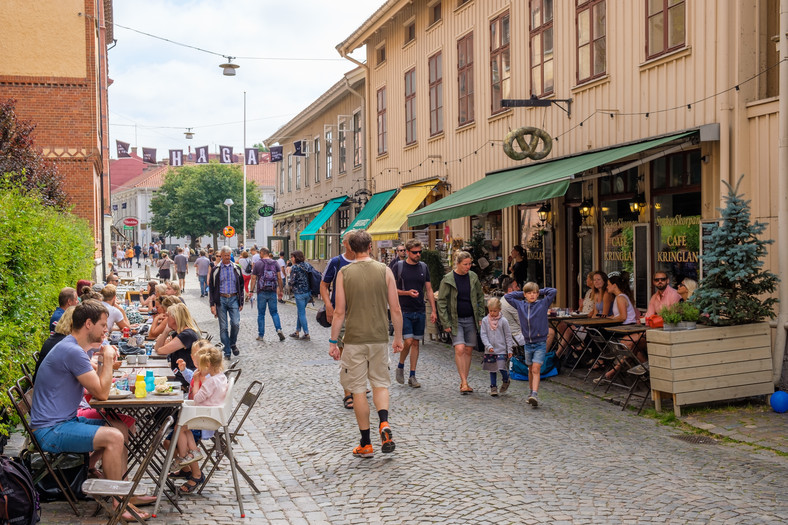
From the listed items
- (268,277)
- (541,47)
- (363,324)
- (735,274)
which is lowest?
(363,324)

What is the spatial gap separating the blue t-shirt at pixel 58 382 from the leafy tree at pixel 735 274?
628 cm

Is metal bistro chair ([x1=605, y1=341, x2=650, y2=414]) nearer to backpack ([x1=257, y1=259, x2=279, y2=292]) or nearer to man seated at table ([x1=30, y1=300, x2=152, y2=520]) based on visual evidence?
man seated at table ([x1=30, y1=300, x2=152, y2=520])

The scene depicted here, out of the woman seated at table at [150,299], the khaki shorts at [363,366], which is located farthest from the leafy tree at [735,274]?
the woman seated at table at [150,299]

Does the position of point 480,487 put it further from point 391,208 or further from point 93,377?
point 391,208

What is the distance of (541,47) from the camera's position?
1526 centimetres

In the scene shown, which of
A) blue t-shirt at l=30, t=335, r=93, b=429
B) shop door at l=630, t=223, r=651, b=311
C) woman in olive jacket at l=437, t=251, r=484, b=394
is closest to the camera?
blue t-shirt at l=30, t=335, r=93, b=429

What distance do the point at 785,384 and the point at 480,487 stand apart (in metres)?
4.62

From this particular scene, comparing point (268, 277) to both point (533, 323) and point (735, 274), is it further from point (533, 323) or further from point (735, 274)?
point (735, 274)

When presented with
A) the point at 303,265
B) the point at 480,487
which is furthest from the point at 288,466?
the point at 303,265

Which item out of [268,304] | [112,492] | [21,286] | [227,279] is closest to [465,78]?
[268,304]

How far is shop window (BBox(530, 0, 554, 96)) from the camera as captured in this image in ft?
49.0

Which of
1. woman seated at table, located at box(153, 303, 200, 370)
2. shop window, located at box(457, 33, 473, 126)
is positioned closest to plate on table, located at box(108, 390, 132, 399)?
woman seated at table, located at box(153, 303, 200, 370)

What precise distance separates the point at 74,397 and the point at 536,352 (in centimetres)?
548

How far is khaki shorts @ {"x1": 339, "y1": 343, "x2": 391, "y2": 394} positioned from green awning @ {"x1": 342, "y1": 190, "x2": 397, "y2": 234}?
49.9 ft
